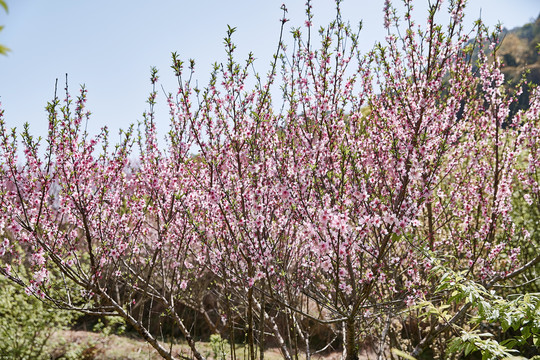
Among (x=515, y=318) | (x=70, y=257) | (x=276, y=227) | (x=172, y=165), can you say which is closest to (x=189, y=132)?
(x=172, y=165)

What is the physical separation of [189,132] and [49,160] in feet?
5.66

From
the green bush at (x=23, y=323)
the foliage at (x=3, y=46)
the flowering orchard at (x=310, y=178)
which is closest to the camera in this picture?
the foliage at (x=3, y=46)

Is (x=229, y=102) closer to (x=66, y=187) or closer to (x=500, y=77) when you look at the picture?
(x=66, y=187)

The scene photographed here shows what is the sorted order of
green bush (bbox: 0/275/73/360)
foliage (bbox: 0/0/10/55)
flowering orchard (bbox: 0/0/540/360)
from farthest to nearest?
green bush (bbox: 0/275/73/360) < flowering orchard (bbox: 0/0/540/360) < foliage (bbox: 0/0/10/55)

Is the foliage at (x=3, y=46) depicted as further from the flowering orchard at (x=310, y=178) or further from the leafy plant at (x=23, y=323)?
the leafy plant at (x=23, y=323)

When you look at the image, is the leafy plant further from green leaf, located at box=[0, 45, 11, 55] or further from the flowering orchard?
green leaf, located at box=[0, 45, 11, 55]

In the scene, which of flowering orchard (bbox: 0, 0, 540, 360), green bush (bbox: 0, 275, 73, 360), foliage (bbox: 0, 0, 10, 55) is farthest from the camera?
green bush (bbox: 0, 275, 73, 360)

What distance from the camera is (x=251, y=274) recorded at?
13.9 ft

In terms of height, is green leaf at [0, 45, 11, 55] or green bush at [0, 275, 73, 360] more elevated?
green leaf at [0, 45, 11, 55]

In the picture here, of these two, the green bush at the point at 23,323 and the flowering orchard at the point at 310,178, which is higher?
the flowering orchard at the point at 310,178

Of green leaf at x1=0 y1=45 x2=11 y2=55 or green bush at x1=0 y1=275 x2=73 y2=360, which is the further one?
green bush at x1=0 y1=275 x2=73 y2=360

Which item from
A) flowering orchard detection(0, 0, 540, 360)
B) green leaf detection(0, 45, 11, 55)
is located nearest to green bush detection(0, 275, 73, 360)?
flowering orchard detection(0, 0, 540, 360)

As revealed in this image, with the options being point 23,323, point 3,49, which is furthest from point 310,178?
point 23,323

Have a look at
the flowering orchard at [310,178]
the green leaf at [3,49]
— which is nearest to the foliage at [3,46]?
the green leaf at [3,49]
